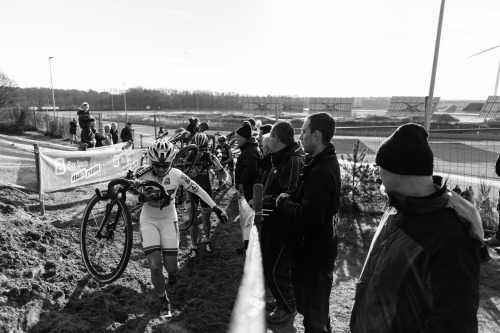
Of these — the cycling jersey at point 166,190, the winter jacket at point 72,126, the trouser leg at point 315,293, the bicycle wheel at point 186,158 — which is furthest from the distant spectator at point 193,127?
the winter jacket at point 72,126

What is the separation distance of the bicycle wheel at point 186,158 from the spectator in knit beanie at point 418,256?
458cm

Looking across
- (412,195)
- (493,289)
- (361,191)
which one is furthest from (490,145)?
(412,195)

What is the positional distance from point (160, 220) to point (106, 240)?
2047 mm

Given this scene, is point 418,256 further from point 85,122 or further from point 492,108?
point 492,108

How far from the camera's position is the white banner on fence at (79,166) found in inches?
322

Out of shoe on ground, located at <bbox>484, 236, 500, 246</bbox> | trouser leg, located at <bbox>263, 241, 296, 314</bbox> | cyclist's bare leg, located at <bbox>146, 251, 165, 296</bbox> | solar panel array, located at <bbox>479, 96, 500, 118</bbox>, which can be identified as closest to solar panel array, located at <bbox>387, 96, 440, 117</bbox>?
solar panel array, located at <bbox>479, 96, 500, 118</bbox>

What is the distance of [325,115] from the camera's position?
3.42 metres

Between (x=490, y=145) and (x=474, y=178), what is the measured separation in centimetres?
870

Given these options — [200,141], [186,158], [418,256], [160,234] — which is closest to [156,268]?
[160,234]

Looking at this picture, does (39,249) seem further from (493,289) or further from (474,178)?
(474,178)

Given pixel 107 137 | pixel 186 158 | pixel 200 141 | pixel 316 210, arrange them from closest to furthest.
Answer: pixel 316 210, pixel 186 158, pixel 200 141, pixel 107 137

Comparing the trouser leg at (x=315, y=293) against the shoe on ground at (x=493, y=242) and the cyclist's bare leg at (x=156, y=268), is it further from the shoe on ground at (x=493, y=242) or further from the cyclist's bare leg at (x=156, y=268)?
the shoe on ground at (x=493, y=242)

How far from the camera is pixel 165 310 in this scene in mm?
4305

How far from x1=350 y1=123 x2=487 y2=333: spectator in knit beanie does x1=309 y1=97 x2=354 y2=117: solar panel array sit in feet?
186
